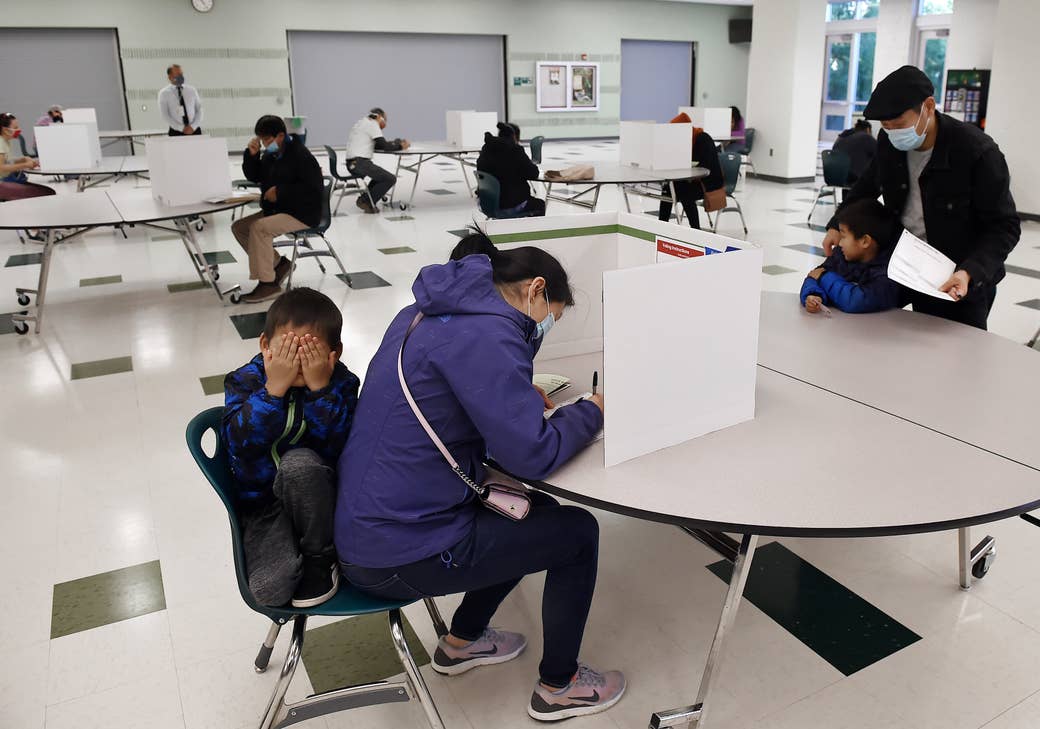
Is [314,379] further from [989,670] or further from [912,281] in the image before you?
[989,670]

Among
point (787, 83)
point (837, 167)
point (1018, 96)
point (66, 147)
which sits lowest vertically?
point (837, 167)

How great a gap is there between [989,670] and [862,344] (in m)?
0.81

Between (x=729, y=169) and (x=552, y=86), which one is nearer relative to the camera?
(x=729, y=169)

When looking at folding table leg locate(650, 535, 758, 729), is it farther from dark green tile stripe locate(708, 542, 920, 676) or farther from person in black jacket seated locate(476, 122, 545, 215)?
person in black jacket seated locate(476, 122, 545, 215)

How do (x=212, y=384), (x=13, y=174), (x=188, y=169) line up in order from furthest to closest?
(x=13, y=174) → (x=188, y=169) → (x=212, y=384)

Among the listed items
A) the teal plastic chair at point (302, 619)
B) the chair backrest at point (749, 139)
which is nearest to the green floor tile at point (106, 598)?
the teal plastic chair at point (302, 619)

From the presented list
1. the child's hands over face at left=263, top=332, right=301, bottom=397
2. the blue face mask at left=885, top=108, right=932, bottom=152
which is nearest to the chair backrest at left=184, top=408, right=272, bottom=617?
the child's hands over face at left=263, top=332, right=301, bottom=397

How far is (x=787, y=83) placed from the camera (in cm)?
964

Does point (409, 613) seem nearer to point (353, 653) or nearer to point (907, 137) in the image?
point (353, 653)

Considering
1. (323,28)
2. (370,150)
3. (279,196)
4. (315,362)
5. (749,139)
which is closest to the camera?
(315,362)

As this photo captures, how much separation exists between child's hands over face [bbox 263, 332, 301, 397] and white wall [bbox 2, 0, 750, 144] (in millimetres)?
13749

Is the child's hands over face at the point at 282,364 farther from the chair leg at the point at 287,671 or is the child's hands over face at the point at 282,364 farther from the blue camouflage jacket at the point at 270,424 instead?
the chair leg at the point at 287,671

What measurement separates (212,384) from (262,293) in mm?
1479

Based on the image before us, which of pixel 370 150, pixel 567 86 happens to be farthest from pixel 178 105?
pixel 567 86
